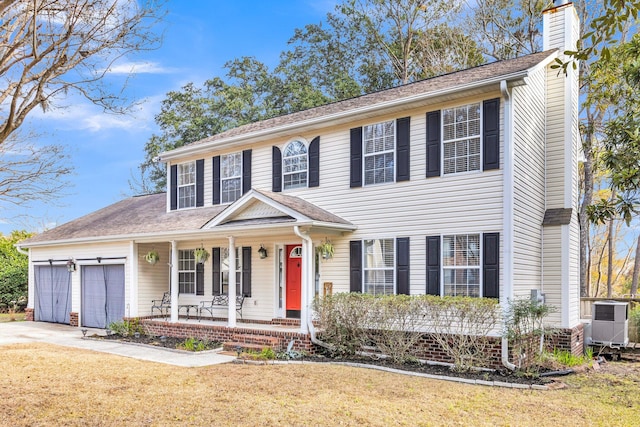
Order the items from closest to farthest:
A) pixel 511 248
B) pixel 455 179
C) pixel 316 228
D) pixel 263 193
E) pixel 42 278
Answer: pixel 511 248
pixel 455 179
pixel 316 228
pixel 263 193
pixel 42 278

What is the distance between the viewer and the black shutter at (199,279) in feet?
49.7

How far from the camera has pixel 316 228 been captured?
11273 mm

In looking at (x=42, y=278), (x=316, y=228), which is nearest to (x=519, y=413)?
(x=316, y=228)

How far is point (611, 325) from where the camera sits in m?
12.2

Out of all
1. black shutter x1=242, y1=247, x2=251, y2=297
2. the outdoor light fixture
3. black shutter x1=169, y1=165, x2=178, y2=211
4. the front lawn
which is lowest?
the front lawn

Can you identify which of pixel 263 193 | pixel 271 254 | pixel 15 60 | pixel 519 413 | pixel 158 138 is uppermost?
pixel 158 138

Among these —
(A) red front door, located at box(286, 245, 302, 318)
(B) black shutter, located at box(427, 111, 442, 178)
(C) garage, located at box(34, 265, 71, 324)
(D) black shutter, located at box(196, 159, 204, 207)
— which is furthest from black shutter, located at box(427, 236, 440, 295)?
(C) garage, located at box(34, 265, 71, 324)

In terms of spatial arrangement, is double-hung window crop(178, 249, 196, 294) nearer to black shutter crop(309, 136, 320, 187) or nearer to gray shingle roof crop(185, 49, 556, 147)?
gray shingle roof crop(185, 49, 556, 147)

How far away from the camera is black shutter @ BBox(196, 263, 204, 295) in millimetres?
15156

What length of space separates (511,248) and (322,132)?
17.5 feet

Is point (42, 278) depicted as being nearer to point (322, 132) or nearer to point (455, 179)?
point (322, 132)

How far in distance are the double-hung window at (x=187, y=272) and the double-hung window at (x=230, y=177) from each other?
220 centimetres

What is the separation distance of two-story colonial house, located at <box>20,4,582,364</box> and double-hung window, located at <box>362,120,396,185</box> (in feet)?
0.09

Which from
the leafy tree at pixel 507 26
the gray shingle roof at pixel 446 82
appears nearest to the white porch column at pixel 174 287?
the gray shingle roof at pixel 446 82
